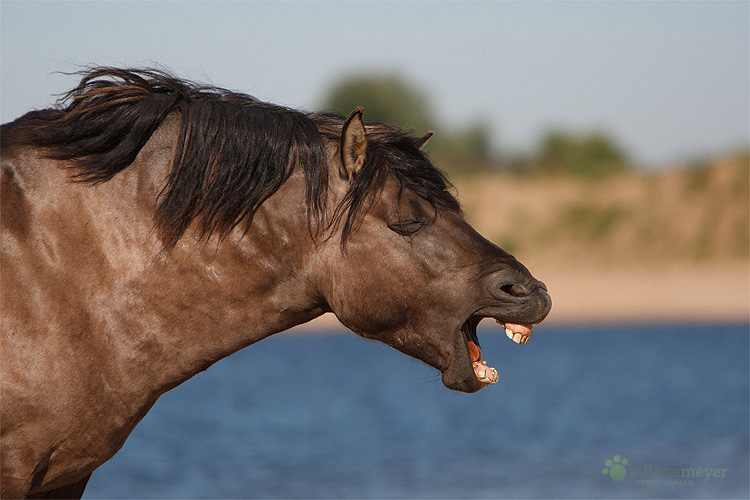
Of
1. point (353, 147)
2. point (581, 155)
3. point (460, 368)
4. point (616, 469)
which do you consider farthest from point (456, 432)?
point (581, 155)

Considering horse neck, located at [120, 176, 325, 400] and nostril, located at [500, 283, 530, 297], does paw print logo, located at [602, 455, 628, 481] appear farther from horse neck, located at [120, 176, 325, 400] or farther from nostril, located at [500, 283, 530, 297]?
horse neck, located at [120, 176, 325, 400]

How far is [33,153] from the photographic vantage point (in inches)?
115

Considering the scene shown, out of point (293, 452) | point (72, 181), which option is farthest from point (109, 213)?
point (293, 452)

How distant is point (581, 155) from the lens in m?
55.5

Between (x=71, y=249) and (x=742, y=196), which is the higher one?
(x=742, y=196)

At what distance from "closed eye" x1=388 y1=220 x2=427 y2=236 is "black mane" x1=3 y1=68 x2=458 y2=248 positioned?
0.37 ft

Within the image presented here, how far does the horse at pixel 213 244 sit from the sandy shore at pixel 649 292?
28.6 metres

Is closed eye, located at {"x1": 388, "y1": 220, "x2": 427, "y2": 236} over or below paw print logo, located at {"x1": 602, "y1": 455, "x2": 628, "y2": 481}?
over

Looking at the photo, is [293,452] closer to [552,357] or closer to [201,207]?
[201,207]

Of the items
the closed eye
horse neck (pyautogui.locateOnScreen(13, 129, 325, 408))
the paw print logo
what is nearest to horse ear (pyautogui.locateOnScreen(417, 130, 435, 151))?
the closed eye

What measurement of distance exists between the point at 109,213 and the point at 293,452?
11.9 meters

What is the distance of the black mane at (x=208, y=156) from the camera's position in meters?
2.92

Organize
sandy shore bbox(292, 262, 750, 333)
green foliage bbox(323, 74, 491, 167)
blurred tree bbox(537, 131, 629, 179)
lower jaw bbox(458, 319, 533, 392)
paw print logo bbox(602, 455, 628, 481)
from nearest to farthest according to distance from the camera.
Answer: lower jaw bbox(458, 319, 533, 392)
paw print logo bbox(602, 455, 628, 481)
sandy shore bbox(292, 262, 750, 333)
blurred tree bbox(537, 131, 629, 179)
green foliage bbox(323, 74, 491, 167)

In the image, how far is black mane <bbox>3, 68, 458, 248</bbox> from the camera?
2920mm
